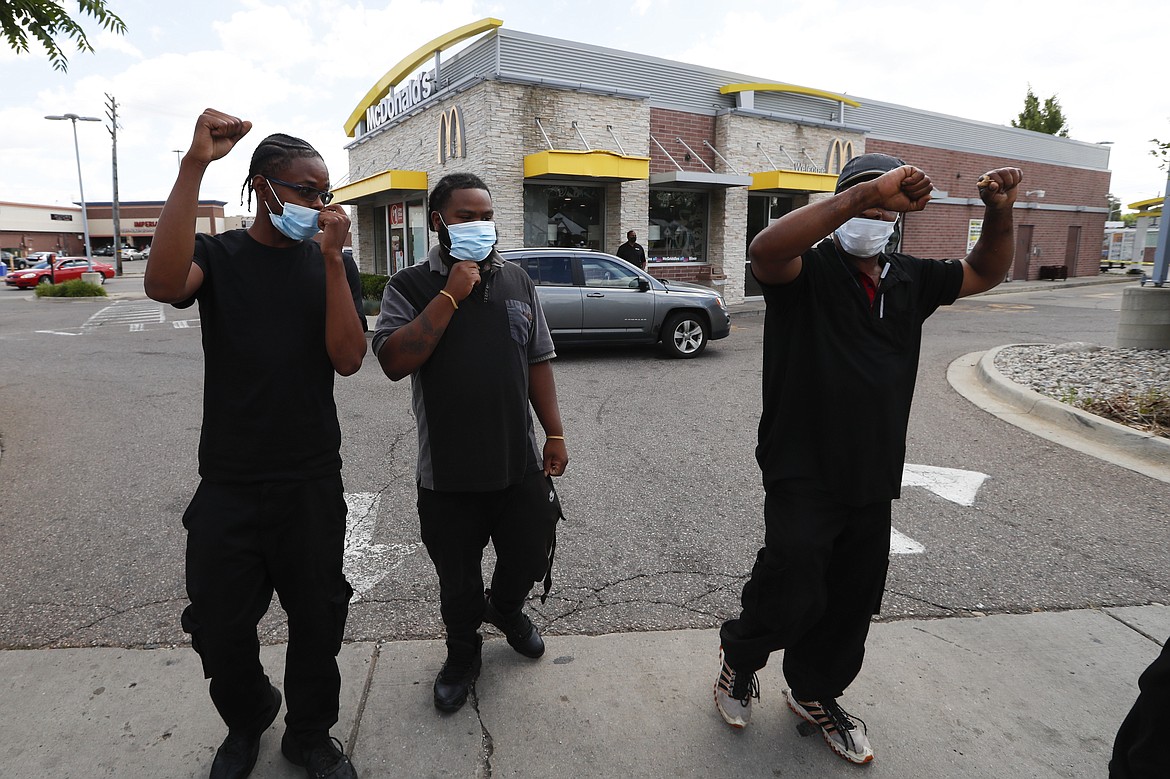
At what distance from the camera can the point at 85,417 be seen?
7.30 m

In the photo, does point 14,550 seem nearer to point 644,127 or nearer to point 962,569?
point 962,569

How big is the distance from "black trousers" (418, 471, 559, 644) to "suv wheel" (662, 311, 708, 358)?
8.22 m

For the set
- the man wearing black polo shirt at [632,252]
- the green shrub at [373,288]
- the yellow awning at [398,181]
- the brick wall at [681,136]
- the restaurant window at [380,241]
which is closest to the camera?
the man wearing black polo shirt at [632,252]

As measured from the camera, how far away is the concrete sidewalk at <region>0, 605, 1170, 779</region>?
2398mm

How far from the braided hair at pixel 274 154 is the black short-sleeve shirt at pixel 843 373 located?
150 centimetres

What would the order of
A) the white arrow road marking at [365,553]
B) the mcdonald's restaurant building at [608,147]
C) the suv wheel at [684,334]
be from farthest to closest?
1. the mcdonald's restaurant building at [608,147]
2. the suv wheel at [684,334]
3. the white arrow road marking at [365,553]

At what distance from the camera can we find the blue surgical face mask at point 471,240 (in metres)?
2.51

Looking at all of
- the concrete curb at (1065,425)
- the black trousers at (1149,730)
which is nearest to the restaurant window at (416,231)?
the concrete curb at (1065,425)

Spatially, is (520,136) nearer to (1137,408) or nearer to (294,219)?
(1137,408)

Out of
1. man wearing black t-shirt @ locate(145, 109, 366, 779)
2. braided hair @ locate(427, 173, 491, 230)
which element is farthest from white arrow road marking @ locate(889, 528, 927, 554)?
man wearing black t-shirt @ locate(145, 109, 366, 779)

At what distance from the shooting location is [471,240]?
2.52 meters

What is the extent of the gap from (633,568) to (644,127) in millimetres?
15609

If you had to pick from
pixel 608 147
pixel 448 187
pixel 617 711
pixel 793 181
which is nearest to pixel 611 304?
pixel 608 147

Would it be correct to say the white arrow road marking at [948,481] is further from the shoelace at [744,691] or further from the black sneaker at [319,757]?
the black sneaker at [319,757]
